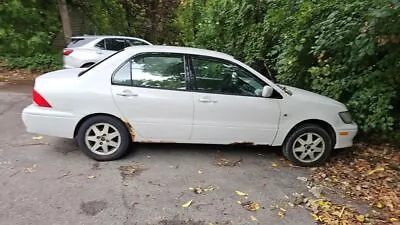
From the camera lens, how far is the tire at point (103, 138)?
4742 mm

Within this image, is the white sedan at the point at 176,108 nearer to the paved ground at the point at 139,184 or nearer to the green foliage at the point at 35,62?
the paved ground at the point at 139,184

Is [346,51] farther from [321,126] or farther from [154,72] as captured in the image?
[154,72]

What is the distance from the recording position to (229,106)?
483cm

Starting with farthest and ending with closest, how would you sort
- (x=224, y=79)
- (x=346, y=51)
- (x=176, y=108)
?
(x=346, y=51) → (x=224, y=79) → (x=176, y=108)

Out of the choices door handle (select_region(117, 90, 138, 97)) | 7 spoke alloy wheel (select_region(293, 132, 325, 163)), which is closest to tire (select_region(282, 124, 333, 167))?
7 spoke alloy wheel (select_region(293, 132, 325, 163))

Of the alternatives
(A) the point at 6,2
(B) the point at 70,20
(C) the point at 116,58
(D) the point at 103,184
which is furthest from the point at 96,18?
(D) the point at 103,184

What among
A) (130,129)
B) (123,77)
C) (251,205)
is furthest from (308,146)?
(123,77)

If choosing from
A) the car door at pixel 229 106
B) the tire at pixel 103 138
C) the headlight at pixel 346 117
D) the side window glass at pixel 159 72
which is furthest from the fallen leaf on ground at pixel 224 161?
the headlight at pixel 346 117

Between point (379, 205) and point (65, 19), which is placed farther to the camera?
point (65, 19)

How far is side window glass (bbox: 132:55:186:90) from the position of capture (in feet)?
15.7

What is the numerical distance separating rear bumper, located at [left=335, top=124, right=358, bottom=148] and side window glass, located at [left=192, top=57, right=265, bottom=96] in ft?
4.20

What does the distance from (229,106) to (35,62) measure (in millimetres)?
10026

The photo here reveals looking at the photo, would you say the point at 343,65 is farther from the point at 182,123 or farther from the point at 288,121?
the point at 182,123

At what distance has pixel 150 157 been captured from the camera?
5.07 m
